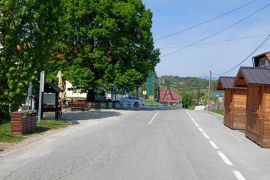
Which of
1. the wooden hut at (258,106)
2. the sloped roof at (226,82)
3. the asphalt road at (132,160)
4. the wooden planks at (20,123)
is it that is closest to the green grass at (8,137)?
the wooden planks at (20,123)

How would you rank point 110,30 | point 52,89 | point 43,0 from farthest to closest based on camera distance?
point 110,30 < point 52,89 < point 43,0

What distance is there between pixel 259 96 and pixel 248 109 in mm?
2234

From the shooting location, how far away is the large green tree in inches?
1882

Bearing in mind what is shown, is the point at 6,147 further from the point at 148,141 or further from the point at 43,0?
the point at 43,0

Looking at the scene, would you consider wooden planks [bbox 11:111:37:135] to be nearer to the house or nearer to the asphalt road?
the asphalt road

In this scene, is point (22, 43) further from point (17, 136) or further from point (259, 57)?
point (259, 57)

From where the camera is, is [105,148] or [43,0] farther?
[43,0]

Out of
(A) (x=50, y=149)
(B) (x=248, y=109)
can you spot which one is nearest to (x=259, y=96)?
(B) (x=248, y=109)

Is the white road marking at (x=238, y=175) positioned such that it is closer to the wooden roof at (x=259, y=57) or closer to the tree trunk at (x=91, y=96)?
the wooden roof at (x=259, y=57)

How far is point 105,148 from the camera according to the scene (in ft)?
49.0

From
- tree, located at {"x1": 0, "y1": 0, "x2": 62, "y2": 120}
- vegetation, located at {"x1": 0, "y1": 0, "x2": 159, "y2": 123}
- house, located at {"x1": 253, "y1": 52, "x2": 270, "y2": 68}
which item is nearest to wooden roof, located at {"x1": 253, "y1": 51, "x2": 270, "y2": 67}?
house, located at {"x1": 253, "y1": 52, "x2": 270, "y2": 68}

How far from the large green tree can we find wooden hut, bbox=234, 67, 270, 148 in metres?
26.2

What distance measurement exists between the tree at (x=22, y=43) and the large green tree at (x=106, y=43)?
2229cm

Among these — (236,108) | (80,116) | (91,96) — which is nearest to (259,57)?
(91,96)
